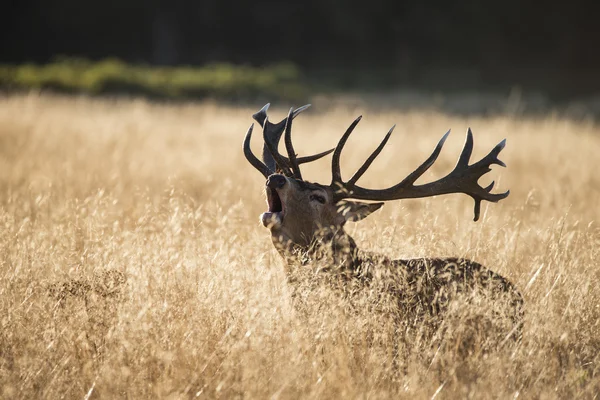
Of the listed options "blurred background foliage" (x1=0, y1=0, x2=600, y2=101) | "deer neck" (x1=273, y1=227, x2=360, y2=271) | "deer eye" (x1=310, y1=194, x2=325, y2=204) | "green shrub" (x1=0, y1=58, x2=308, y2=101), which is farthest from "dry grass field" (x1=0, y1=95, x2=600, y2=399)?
"blurred background foliage" (x1=0, y1=0, x2=600, y2=101)

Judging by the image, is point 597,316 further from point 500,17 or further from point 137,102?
point 500,17

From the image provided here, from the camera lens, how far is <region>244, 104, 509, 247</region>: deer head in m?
4.66

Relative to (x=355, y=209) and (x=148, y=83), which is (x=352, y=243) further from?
(x=148, y=83)

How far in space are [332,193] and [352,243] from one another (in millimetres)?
364

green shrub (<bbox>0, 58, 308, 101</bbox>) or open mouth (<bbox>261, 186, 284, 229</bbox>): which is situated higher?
green shrub (<bbox>0, 58, 308, 101</bbox>)

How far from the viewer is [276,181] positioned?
4.52m

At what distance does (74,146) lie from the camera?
11.6m

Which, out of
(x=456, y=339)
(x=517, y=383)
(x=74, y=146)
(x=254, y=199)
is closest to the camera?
(x=517, y=383)

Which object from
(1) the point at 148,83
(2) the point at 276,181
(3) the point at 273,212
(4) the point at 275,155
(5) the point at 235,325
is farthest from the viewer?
Result: (1) the point at 148,83

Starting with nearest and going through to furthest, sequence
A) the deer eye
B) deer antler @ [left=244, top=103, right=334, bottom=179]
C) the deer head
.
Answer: the deer head → the deer eye → deer antler @ [left=244, top=103, right=334, bottom=179]

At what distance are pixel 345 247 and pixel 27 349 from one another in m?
1.93

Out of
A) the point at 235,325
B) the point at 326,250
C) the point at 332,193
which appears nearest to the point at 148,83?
the point at 332,193

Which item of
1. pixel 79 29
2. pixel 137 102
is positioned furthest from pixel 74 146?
pixel 79 29

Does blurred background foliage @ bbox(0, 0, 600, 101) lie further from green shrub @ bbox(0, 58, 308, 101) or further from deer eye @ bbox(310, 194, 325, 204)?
deer eye @ bbox(310, 194, 325, 204)
